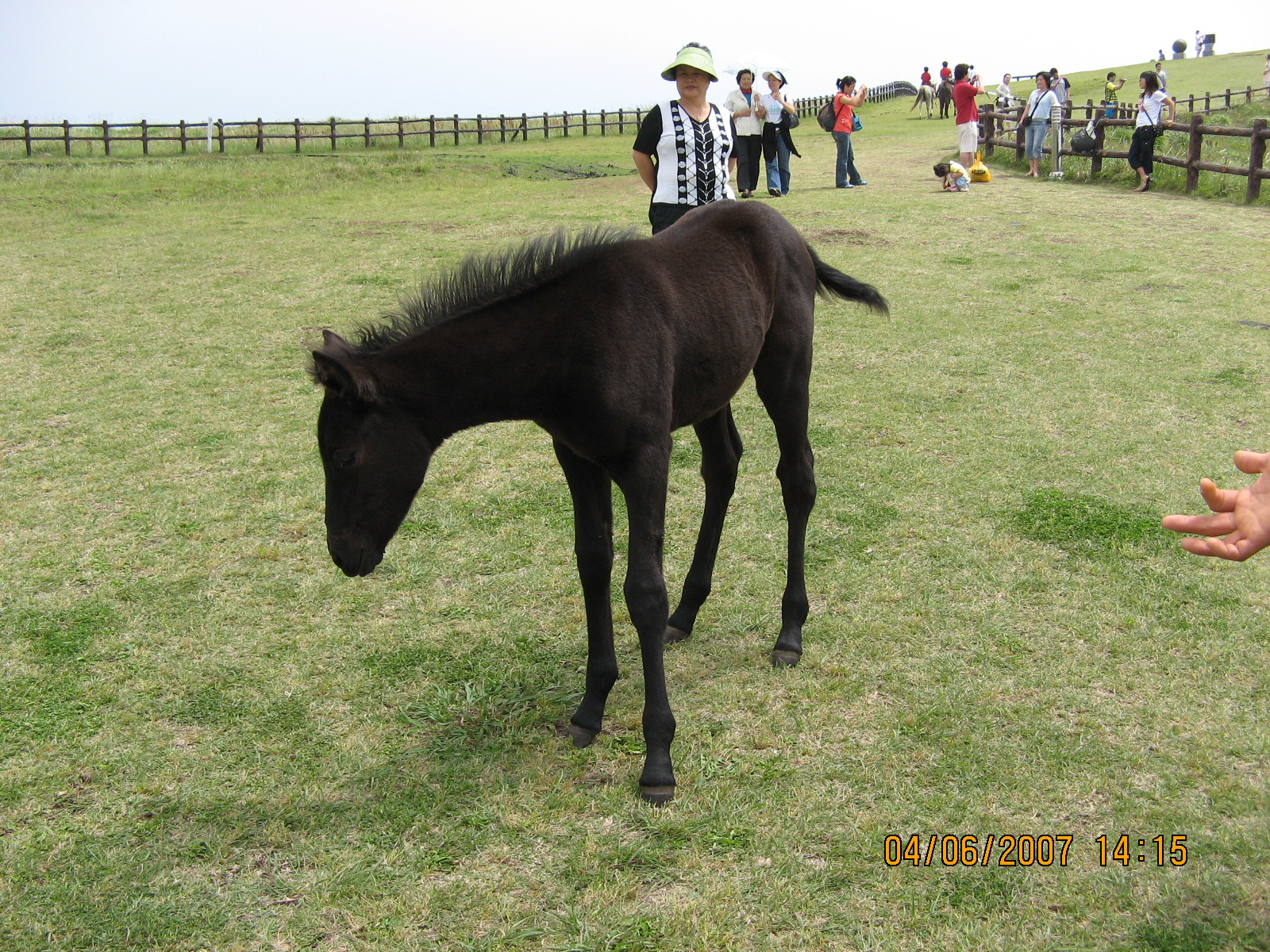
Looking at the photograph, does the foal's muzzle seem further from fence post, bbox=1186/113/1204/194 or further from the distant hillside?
the distant hillside

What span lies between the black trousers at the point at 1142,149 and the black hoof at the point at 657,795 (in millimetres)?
18023

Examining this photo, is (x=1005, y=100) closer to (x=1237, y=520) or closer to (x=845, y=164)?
(x=845, y=164)

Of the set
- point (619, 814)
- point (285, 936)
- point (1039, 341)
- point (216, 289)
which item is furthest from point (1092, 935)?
point (216, 289)

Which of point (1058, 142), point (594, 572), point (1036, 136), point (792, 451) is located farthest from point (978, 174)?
point (594, 572)

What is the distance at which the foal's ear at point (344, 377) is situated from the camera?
313cm

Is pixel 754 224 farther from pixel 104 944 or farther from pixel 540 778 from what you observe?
pixel 104 944

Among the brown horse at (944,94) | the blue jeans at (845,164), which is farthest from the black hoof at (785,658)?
the brown horse at (944,94)

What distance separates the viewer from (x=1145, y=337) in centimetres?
895

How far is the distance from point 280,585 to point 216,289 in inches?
309

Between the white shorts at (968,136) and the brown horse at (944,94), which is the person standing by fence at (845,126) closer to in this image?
the white shorts at (968,136)

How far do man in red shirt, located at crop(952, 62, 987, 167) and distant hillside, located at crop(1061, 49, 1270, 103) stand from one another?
2713 cm

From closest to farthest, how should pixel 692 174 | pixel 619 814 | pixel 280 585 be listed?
pixel 619 814, pixel 280 585, pixel 692 174

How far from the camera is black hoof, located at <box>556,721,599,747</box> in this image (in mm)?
3775

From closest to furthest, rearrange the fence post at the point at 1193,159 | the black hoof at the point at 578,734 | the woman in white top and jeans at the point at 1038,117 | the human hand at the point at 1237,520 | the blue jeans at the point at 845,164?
the human hand at the point at 1237,520 < the black hoof at the point at 578,734 < the fence post at the point at 1193,159 < the blue jeans at the point at 845,164 < the woman in white top and jeans at the point at 1038,117
